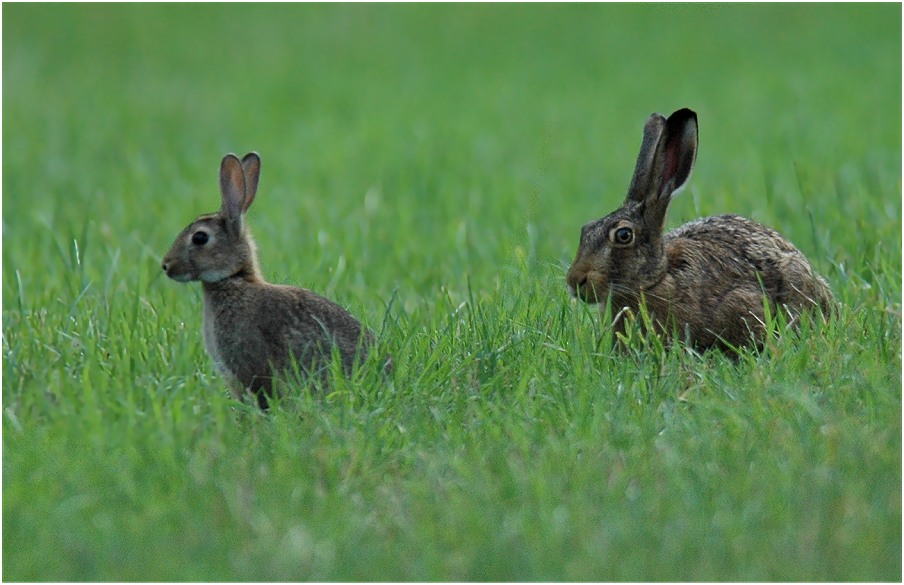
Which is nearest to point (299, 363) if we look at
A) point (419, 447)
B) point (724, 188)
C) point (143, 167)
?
point (419, 447)

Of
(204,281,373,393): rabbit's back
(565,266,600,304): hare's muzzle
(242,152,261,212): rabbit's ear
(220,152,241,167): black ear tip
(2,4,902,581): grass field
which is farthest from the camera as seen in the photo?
(565,266,600,304): hare's muzzle

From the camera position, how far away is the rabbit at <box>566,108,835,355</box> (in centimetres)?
625

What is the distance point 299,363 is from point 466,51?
13985 mm

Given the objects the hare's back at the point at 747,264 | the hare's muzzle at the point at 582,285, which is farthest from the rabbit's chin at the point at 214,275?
the hare's back at the point at 747,264

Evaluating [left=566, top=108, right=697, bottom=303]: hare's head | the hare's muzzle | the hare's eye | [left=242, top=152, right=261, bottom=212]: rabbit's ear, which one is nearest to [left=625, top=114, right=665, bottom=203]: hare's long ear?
[left=566, top=108, right=697, bottom=303]: hare's head

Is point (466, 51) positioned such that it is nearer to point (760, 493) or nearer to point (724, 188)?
point (724, 188)

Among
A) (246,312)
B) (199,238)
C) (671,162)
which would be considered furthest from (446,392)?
(671,162)

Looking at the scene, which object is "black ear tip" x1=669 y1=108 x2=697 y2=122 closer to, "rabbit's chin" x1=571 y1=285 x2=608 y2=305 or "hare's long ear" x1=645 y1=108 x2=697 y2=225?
"hare's long ear" x1=645 y1=108 x2=697 y2=225

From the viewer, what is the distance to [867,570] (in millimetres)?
4184

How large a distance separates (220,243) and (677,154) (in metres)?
2.07

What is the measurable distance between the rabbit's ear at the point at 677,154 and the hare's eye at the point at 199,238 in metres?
1.96

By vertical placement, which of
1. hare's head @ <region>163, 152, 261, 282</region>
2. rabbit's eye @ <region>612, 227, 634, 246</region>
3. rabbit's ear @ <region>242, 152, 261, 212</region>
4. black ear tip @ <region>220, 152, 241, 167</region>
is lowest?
rabbit's eye @ <region>612, 227, 634, 246</region>

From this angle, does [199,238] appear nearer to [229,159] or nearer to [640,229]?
[229,159]

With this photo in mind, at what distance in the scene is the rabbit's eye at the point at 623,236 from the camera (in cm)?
625
